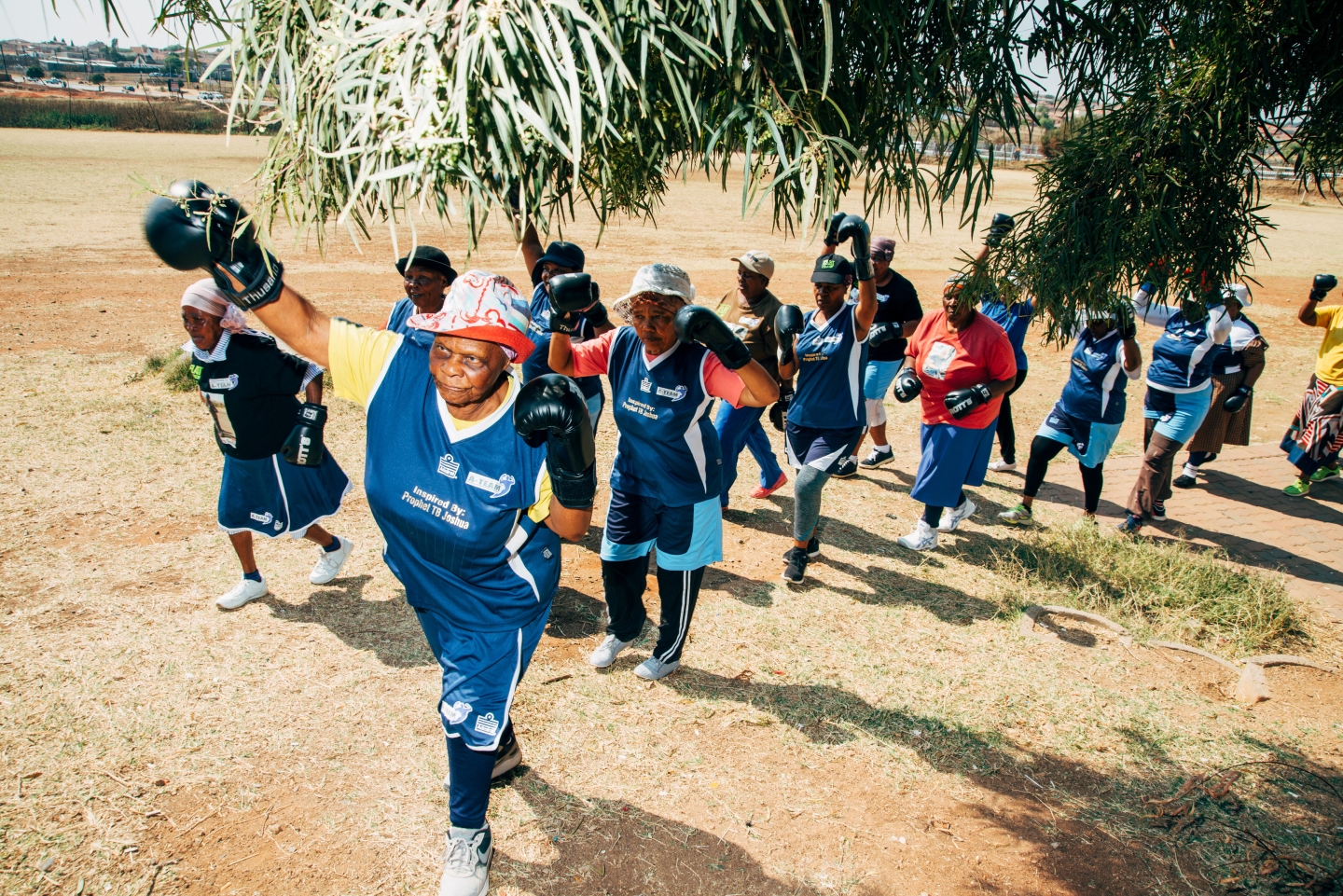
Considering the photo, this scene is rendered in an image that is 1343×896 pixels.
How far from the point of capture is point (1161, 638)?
4.90 meters

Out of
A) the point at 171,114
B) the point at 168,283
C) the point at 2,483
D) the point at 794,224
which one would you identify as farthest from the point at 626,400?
the point at 171,114

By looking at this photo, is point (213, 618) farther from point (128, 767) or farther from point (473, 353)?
point (473, 353)

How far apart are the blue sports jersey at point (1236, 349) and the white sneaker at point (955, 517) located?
2.51 meters

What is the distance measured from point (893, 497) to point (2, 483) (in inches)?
268

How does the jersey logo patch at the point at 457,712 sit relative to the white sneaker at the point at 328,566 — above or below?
above

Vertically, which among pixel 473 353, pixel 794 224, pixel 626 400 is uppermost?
pixel 794 224

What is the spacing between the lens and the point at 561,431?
254 cm

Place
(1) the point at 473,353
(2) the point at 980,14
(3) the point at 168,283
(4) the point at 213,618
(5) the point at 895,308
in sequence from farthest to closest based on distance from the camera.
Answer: (3) the point at 168,283
(5) the point at 895,308
(4) the point at 213,618
(1) the point at 473,353
(2) the point at 980,14

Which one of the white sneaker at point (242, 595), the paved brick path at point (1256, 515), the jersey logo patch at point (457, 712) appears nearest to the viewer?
the jersey logo patch at point (457, 712)

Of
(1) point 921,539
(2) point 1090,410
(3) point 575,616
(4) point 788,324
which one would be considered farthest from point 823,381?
(2) point 1090,410

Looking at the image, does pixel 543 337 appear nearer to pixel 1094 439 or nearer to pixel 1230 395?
pixel 1094 439

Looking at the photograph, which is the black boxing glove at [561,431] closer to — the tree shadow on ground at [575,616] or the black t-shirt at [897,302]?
the tree shadow on ground at [575,616]

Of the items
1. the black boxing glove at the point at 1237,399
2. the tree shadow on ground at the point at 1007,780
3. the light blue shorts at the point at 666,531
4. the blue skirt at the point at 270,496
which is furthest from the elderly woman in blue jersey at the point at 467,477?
the black boxing glove at the point at 1237,399

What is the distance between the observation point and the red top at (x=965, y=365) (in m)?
5.61
